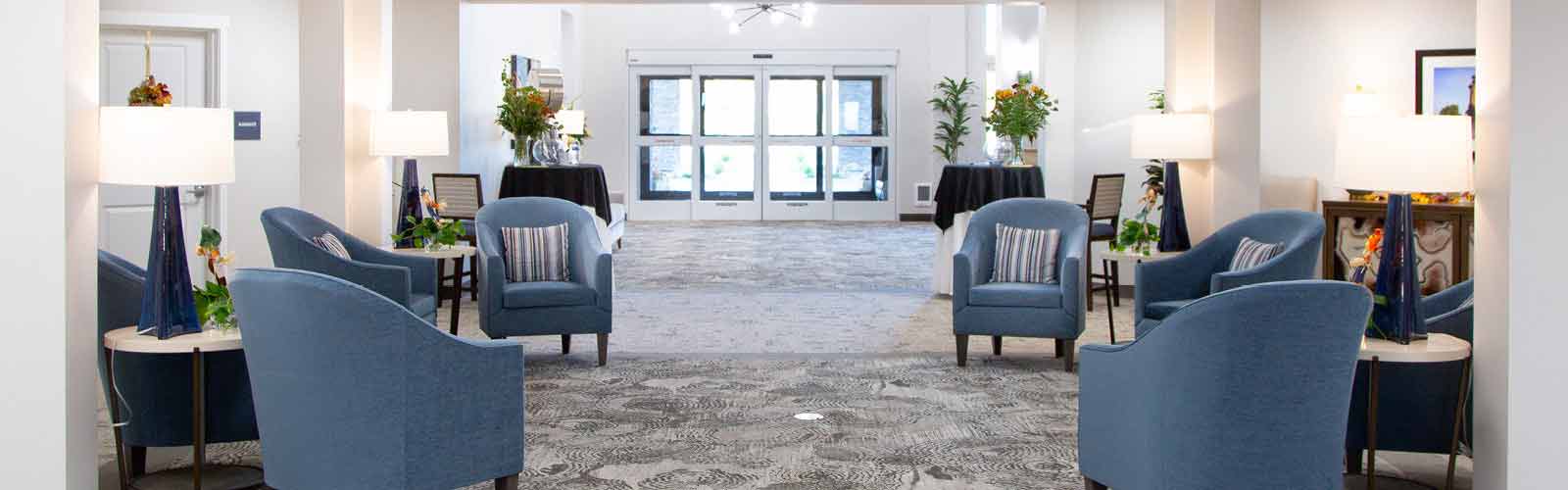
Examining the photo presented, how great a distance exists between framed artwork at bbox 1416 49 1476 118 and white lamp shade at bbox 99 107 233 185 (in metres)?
8.24

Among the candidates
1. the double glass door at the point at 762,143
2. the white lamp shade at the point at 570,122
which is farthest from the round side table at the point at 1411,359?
the double glass door at the point at 762,143

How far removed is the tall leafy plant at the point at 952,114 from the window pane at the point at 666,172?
11.4ft

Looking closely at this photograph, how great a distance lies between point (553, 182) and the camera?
449 inches

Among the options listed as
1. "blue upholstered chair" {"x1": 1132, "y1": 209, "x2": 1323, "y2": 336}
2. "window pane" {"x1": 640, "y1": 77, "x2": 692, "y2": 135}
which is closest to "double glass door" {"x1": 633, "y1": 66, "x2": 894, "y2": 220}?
"window pane" {"x1": 640, "y1": 77, "x2": 692, "y2": 135}

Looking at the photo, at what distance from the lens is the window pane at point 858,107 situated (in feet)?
65.5

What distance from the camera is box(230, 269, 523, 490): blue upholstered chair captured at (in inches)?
154

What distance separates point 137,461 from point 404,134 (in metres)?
3.45

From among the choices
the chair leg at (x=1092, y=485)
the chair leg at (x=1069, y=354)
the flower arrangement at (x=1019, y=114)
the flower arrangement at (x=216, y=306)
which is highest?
the flower arrangement at (x=1019, y=114)

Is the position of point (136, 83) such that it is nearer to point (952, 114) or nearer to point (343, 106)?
point (343, 106)

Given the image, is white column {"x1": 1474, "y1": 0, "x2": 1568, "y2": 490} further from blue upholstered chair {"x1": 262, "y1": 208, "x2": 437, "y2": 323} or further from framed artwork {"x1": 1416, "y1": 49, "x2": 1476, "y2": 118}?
framed artwork {"x1": 1416, "y1": 49, "x2": 1476, "y2": 118}

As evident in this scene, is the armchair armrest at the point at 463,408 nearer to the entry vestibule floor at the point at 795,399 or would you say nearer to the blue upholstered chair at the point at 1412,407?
the entry vestibule floor at the point at 795,399

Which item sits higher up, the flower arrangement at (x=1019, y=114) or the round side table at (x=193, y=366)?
the flower arrangement at (x=1019, y=114)

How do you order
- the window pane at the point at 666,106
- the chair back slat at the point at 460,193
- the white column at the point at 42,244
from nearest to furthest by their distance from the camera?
the white column at the point at 42,244 < the chair back slat at the point at 460,193 < the window pane at the point at 666,106

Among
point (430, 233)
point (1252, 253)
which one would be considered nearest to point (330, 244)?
point (430, 233)
